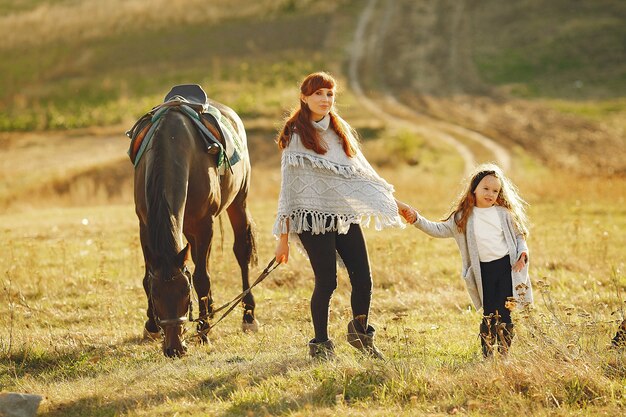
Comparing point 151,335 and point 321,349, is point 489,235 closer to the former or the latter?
point 321,349

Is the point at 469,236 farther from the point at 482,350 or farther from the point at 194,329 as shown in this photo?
the point at 194,329

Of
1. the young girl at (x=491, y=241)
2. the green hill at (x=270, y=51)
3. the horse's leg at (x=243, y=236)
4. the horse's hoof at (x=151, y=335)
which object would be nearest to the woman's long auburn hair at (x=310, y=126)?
the young girl at (x=491, y=241)

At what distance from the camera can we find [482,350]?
6.80 metres

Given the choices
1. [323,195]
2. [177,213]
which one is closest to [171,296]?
[177,213]

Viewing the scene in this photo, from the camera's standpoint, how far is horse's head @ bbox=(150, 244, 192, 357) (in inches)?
257

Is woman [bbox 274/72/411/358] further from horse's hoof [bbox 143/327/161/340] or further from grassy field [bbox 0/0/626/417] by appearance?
horse's hoof [bbox 143/327/161/340]

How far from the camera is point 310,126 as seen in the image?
657 cm

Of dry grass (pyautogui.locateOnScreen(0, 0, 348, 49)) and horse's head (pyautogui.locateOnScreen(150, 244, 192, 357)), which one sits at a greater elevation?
dry grass (pyautogui.locateOnScreen(0, 0, 348, 49))

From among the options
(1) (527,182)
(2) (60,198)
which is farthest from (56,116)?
(1) (527,182)

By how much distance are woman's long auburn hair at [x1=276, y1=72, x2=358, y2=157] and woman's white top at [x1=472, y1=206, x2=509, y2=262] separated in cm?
110

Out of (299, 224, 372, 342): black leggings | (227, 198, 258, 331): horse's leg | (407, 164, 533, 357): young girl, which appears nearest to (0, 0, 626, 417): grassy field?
(407, 164, 533, 357): young girl

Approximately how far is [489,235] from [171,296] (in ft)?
7.86

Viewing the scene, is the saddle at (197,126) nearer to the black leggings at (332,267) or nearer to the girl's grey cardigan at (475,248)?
the black leggings at (332,267)

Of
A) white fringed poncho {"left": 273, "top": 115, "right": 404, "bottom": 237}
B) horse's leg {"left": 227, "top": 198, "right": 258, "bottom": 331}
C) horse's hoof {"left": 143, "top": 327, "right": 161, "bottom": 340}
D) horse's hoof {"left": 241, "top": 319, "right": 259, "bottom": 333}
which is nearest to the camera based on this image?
white fringed poncho {"left": 273, "top": 115, "right": 404, "bottom": 237}
